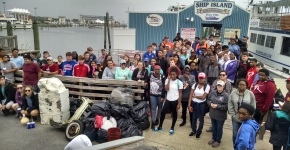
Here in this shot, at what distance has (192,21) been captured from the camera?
14414 mm

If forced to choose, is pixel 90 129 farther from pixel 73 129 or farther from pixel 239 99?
pixel 239 99

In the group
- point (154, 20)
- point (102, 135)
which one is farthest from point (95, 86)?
point (154, 20)

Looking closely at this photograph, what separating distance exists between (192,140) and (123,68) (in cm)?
269

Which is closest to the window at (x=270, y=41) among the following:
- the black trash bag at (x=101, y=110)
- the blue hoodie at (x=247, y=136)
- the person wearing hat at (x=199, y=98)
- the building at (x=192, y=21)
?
the building at (x=192, y=21)

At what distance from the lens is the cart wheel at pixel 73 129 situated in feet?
16.5

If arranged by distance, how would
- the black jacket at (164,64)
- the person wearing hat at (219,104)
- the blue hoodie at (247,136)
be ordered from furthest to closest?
the black jacket at (164,64)
the person wearing hat at (219,104)
the blue hoodie at (247,136)

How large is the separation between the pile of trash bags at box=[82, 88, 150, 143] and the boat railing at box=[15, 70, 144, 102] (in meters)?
0.26

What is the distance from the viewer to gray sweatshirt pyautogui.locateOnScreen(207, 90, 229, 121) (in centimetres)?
435

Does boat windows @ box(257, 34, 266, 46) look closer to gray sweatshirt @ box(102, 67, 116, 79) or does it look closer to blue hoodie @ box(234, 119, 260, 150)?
gray sweatshirt @ box(102, 67, 116, 79)

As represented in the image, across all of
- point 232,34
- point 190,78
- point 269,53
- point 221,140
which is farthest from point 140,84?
point 269,53

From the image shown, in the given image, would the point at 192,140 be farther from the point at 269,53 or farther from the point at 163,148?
the point at 269,53

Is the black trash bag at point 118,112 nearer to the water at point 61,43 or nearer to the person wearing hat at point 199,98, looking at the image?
the person wearing hat at point 199,98

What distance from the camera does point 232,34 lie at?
1450 centimetres

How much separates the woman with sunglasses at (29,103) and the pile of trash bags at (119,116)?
5.30 ft
